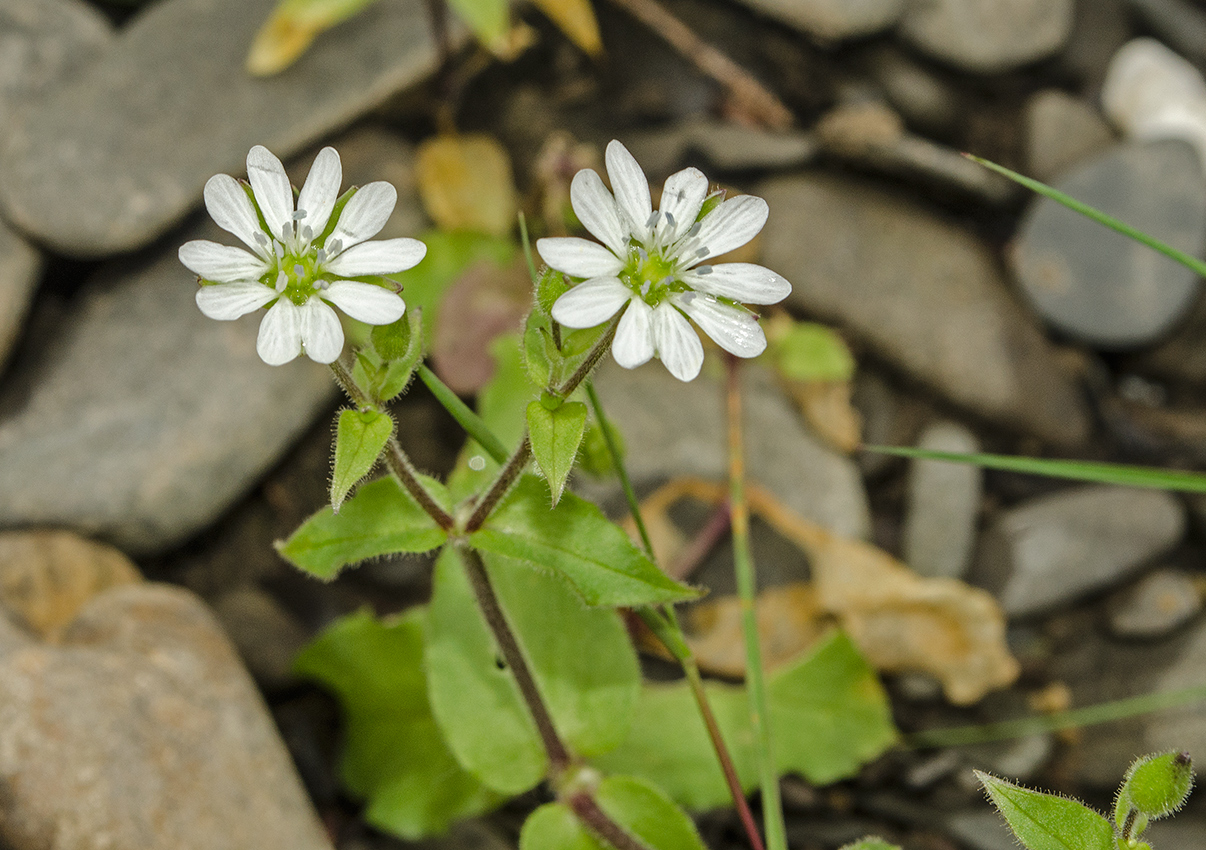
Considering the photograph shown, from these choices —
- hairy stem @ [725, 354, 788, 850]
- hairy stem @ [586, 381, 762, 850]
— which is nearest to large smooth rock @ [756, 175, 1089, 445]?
hairy stem @ [725, 354, 788, 850]

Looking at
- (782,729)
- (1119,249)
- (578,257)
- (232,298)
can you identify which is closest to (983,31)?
(1119,249)

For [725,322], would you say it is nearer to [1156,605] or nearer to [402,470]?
[402,470]

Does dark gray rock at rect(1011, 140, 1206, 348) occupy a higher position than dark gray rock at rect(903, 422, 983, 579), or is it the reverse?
dark gray rock at rect(1011, 140, 1206, 348)

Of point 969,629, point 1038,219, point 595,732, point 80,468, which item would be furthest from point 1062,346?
point 80,468

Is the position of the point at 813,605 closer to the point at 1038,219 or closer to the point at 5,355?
the point at 1038,219

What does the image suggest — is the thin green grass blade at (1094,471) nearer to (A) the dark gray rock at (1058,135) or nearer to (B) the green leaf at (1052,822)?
(B) the green leaf at (1052,822)

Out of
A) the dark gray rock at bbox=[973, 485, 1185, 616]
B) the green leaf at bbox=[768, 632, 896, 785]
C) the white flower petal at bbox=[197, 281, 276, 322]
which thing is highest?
the white flower petal at bbox=[197, 281, 276, 322]

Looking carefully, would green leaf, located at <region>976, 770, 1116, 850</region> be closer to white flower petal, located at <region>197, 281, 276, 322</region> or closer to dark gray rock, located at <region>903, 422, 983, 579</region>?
white flower petal, located at <region>197, 281, 276, 322</region>
